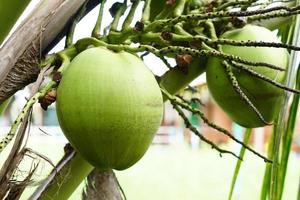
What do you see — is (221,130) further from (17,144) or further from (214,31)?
(17,144)

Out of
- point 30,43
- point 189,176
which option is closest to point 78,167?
point 30,43

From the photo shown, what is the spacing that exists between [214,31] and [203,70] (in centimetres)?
11

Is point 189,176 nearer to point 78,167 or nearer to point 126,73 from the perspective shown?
point 78,167

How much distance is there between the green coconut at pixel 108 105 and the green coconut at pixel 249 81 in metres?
0.17

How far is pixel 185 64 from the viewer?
38.5 inches

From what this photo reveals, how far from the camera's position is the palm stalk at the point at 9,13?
967mm

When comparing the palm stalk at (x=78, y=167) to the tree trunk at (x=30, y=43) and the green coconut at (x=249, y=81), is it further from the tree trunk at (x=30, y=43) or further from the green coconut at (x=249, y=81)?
the tree trunk at (x=30, y=43)

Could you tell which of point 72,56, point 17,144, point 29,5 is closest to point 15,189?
point 17,144

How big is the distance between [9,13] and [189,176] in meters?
10.1

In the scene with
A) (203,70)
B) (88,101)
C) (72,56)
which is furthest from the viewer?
(203,70)

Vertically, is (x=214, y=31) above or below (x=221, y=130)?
above

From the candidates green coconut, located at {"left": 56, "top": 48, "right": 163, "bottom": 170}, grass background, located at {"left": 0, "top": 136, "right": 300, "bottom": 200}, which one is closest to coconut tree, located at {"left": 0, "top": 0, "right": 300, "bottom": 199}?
green coconut, located at {"left": 56, "top": 48, "right": 163, "bottom": 170}

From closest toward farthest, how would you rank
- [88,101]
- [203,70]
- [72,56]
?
[88,101] → [72,56] → [203,70]

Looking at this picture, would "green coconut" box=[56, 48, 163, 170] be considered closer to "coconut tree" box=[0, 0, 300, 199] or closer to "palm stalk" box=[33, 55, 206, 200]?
"coconut tree" box=[0, 0, 300, 199]
